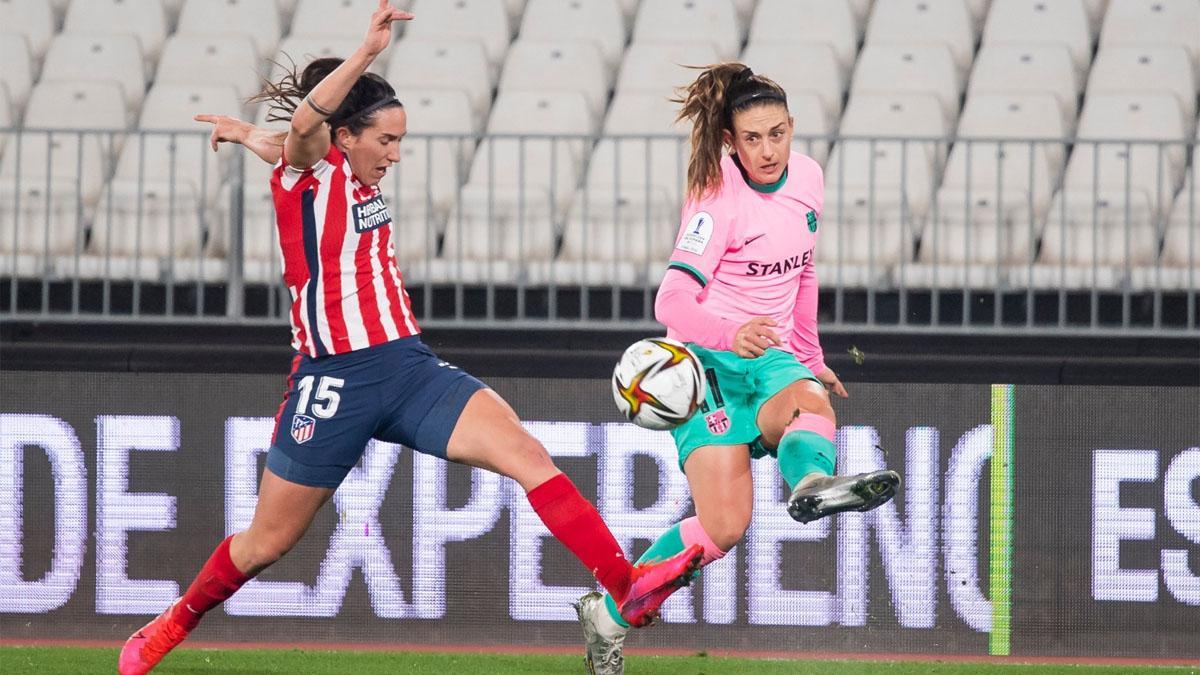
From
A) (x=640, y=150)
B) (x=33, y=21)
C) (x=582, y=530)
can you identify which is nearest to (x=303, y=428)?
(x=582, y=530)

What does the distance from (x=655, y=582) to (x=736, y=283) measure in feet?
3.12

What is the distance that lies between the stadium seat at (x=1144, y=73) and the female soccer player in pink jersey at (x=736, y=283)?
14.4 feet

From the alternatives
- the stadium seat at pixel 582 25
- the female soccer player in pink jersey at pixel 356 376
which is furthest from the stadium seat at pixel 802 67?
the female soccer player in pink jersey at pixel 356 376

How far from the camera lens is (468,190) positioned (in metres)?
8.12

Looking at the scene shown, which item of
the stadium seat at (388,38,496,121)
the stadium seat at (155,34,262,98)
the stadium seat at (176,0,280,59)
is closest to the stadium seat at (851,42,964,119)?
the stadium seat at (388,38,496,121)

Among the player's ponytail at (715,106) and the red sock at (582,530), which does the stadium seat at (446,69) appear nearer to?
the player's ponytail at (715,106)

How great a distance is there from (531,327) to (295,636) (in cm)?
167

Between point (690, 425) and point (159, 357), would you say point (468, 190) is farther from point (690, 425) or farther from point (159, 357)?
point (690, 425)

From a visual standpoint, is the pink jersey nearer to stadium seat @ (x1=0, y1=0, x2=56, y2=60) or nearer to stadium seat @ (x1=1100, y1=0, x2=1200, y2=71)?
stadium seat @ (x1=1100, y1=0, x2=1200, y2=71)

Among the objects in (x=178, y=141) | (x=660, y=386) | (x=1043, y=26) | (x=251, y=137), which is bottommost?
(x=660, y=386)

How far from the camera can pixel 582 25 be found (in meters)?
9.66

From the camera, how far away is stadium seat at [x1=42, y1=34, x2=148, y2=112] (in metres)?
9.46

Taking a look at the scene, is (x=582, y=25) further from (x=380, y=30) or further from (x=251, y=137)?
(x=380, y=30)

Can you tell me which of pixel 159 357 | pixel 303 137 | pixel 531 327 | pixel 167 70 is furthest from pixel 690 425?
pixel 167 70
